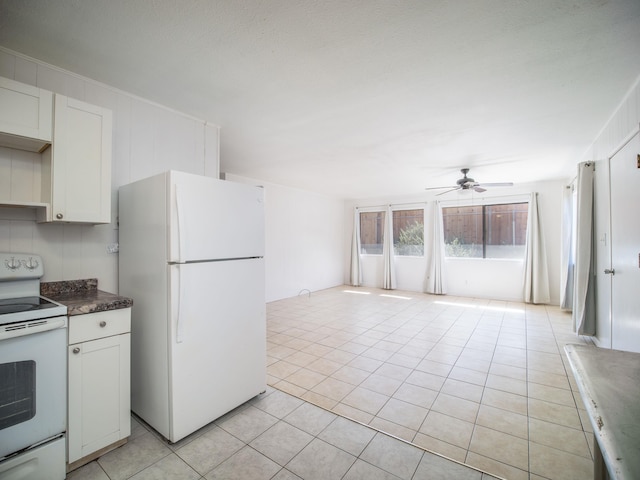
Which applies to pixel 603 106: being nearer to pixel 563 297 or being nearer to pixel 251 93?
pixel 251 93

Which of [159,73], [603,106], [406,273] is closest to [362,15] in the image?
[159,73]

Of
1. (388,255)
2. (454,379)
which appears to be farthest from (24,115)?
(388,255)

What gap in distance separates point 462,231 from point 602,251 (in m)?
3.66

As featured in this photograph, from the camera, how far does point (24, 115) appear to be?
1.67 m

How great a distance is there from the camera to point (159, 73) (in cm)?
208

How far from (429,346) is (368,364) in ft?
3.23

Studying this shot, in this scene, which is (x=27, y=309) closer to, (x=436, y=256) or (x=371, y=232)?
(x=436, y=256)

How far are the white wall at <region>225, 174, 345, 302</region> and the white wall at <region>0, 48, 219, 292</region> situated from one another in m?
2.42

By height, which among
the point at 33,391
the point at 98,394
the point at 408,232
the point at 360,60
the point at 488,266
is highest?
the point at 360,60

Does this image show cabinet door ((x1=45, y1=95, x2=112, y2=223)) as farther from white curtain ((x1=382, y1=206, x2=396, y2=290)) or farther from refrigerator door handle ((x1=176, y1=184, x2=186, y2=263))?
white curtain ((x1=382, y1=206, x2=396, y2=290))

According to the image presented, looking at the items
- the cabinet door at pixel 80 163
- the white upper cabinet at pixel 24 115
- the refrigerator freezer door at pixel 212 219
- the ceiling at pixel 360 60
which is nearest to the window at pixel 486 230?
the ceiling at pixel 360 60

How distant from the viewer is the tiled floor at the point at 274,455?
1600 millimetres

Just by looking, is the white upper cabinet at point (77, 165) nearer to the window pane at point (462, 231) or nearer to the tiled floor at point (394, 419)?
the tiled floor at point (394, 419)

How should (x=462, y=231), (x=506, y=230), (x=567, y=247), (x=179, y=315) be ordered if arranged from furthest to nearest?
(x=462, y=231) < (x=506, y=230) < (x=567, y=247) < (x=179, y=315)
